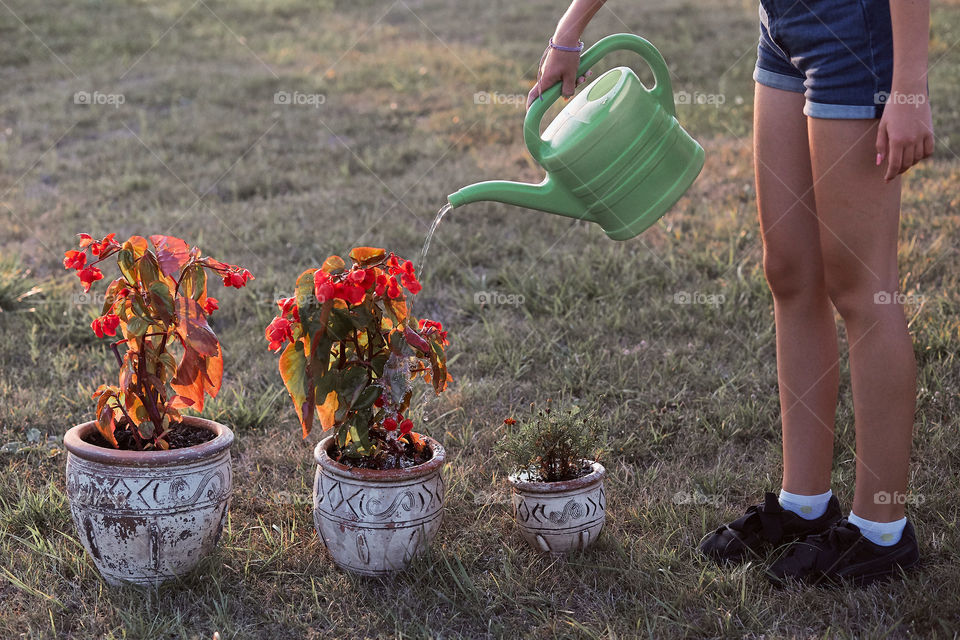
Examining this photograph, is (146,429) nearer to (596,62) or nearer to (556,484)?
(556,484)

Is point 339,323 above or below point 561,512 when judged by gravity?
above

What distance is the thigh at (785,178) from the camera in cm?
174

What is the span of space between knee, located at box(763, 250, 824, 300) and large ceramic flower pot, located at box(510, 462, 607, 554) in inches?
21.1

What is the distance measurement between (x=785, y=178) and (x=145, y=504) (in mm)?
1382

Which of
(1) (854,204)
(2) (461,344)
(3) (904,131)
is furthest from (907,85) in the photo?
(2) (461,344)

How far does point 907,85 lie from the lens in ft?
4.81

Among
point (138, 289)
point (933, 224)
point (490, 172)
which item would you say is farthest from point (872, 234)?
point (490, 172)

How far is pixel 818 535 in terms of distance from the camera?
1870 millimetres

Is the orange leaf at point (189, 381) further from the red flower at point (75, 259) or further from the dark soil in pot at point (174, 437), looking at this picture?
the red flower at point (75, 259)

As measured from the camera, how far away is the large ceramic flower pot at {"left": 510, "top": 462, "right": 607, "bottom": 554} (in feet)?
6.27

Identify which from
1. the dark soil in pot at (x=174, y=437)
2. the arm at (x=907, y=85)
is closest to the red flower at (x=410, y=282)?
the dark soil in pot at (x=174, y=437)

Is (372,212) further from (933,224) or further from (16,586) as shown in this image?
(16,586)

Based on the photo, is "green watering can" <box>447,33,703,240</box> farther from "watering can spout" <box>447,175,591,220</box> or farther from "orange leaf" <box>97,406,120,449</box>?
"orange leaf" <box>97,406,120,449</box>

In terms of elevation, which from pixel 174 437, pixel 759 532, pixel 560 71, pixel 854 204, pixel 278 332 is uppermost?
pixel 560 71
